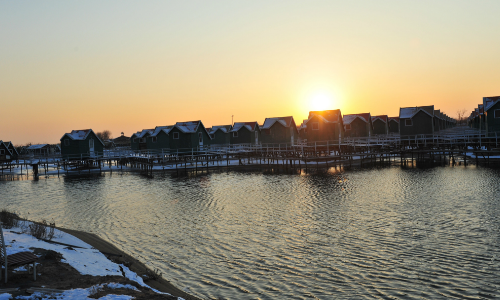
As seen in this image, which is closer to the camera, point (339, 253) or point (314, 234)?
point (339, 253)

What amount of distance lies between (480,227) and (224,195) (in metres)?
16.3

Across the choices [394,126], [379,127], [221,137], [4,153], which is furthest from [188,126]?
[394,126]

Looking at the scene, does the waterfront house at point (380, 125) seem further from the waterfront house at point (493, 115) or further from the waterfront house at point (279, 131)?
the waterfront house at point (493, 115)

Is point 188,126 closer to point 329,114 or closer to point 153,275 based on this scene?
point 329,114

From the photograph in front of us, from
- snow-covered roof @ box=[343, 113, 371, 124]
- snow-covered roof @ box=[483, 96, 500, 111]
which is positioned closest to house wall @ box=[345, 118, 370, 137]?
snow-covered roof @ box=[343, 113, 371, 124]

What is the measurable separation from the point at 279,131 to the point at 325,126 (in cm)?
879

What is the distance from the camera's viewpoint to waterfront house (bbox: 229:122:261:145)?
66.1 metres

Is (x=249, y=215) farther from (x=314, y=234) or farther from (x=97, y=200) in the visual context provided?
(x=97, y=200)

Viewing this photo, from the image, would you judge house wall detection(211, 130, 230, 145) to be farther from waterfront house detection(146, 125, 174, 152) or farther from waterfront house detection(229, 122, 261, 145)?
waterfront house detection(146, 125, 174, 152)

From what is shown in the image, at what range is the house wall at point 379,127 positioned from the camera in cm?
7719

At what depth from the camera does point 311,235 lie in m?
15.0

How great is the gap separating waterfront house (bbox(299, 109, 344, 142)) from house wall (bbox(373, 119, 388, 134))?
75.0 ft

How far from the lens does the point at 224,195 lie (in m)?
26.4

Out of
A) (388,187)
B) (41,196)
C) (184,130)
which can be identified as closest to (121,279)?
(388,187)
